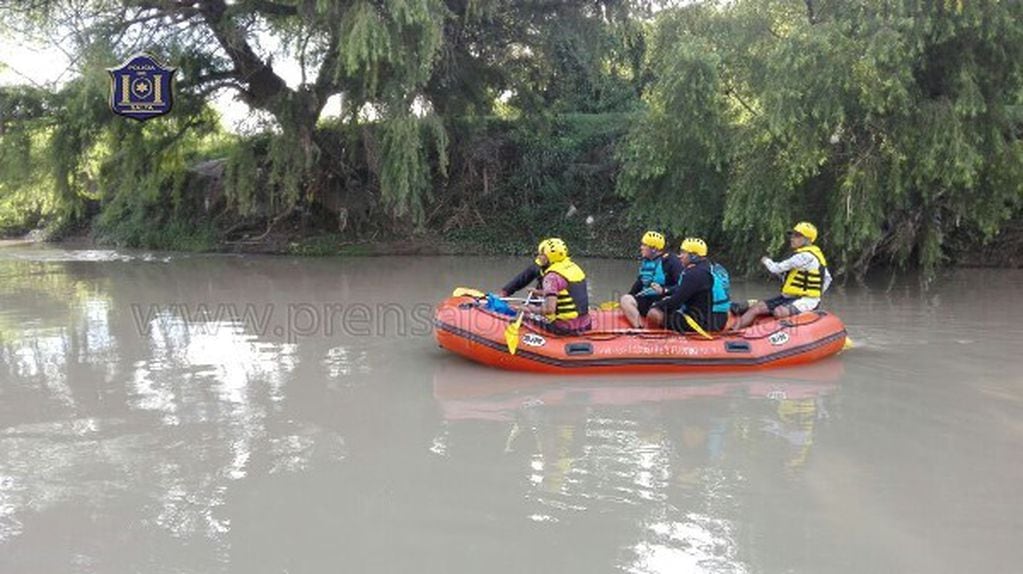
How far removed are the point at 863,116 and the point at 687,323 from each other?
16.5ft

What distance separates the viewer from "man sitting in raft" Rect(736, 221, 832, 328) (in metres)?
7.95

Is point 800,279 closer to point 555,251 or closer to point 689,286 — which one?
point 689,286

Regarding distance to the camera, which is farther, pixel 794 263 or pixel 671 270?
pixel 671 270

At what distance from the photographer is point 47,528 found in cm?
431

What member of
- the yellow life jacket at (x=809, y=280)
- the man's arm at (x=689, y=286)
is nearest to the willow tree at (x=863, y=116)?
the yellow life jacket at (x=809, y=280)

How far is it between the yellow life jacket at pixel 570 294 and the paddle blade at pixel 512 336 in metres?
0.32

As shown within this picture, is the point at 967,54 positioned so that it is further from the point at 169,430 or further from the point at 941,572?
the point at 169,430

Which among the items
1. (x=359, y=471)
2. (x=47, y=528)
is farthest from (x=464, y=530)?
(x=47, y=528)

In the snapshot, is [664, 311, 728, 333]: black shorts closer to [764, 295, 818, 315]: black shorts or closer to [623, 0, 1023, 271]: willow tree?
[764, 295, 818, 315]: black shorts

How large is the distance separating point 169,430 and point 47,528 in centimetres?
153

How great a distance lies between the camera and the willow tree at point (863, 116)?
34.0 ft

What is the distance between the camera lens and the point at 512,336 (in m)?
7.27

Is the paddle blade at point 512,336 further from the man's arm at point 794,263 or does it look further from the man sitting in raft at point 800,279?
the man's arm at point 794,263

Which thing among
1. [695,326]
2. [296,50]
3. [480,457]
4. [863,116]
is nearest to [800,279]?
[695,326]
